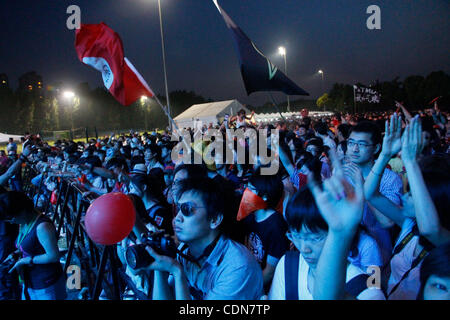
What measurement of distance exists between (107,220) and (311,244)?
1.08 metres

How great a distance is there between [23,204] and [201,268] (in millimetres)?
2032

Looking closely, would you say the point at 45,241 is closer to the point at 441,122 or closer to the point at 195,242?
the point at 195,242

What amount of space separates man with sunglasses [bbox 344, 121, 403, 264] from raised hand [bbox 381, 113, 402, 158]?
0.16m

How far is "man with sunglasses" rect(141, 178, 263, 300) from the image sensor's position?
1600 millimetres

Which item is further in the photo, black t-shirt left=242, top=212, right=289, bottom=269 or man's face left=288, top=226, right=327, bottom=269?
black t-shirt left=242, top=212, right=289, bottom=269

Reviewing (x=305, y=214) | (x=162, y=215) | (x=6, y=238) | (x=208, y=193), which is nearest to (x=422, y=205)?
(x=305, y=214)

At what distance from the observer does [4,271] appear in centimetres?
288

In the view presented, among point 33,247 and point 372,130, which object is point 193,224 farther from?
point 372,130

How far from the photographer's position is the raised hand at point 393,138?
1.97 metres

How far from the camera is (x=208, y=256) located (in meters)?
1.81

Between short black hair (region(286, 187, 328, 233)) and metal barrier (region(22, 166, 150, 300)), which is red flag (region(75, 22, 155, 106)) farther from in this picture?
short black hair (region(286, 187, 328, 233))

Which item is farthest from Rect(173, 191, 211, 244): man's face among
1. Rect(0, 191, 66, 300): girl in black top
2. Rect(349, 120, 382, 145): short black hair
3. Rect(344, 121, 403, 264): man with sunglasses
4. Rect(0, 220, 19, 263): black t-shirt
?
Rect(0, 220, 19, 263): black t-shirt

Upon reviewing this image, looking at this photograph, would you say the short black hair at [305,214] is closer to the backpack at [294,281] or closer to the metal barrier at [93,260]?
the backpack at [294,281]
